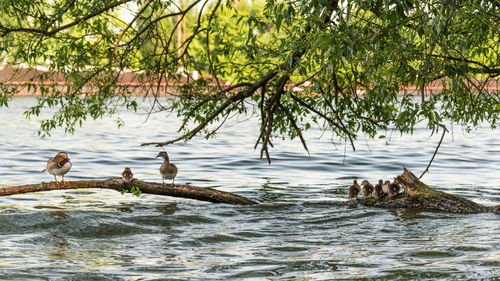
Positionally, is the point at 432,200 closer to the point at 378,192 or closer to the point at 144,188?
the point at 378,192

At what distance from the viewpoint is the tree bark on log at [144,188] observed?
42.5ft

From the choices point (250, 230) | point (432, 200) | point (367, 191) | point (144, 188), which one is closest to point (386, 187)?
point (367, 191)

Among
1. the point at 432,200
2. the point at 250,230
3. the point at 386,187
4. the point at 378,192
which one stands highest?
the point at 386,187

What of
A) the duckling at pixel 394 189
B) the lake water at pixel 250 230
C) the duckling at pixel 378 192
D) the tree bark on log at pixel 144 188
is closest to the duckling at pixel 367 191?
the duckling at pixel 378 192

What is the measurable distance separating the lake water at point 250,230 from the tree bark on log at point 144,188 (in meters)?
0.46

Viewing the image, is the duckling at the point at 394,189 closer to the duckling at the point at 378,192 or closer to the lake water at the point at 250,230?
the duckling at the point at 378,192

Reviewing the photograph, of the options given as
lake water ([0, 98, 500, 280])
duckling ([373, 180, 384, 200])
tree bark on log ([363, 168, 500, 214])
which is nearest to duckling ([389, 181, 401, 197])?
duckling ([373, 180, 384, 200])

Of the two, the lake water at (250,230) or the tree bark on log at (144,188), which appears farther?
the tree bark on log at (144,188)

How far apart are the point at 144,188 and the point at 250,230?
2.18 meters

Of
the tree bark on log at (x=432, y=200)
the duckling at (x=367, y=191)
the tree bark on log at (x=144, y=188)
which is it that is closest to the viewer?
the tree bark on log at (x=144, y=188)

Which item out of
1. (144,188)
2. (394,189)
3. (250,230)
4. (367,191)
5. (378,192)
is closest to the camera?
(250,230)

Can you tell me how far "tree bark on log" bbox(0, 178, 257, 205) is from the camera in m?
13.0

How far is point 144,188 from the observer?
13.9 m

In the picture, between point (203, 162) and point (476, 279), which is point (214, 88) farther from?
point (203, 162)
